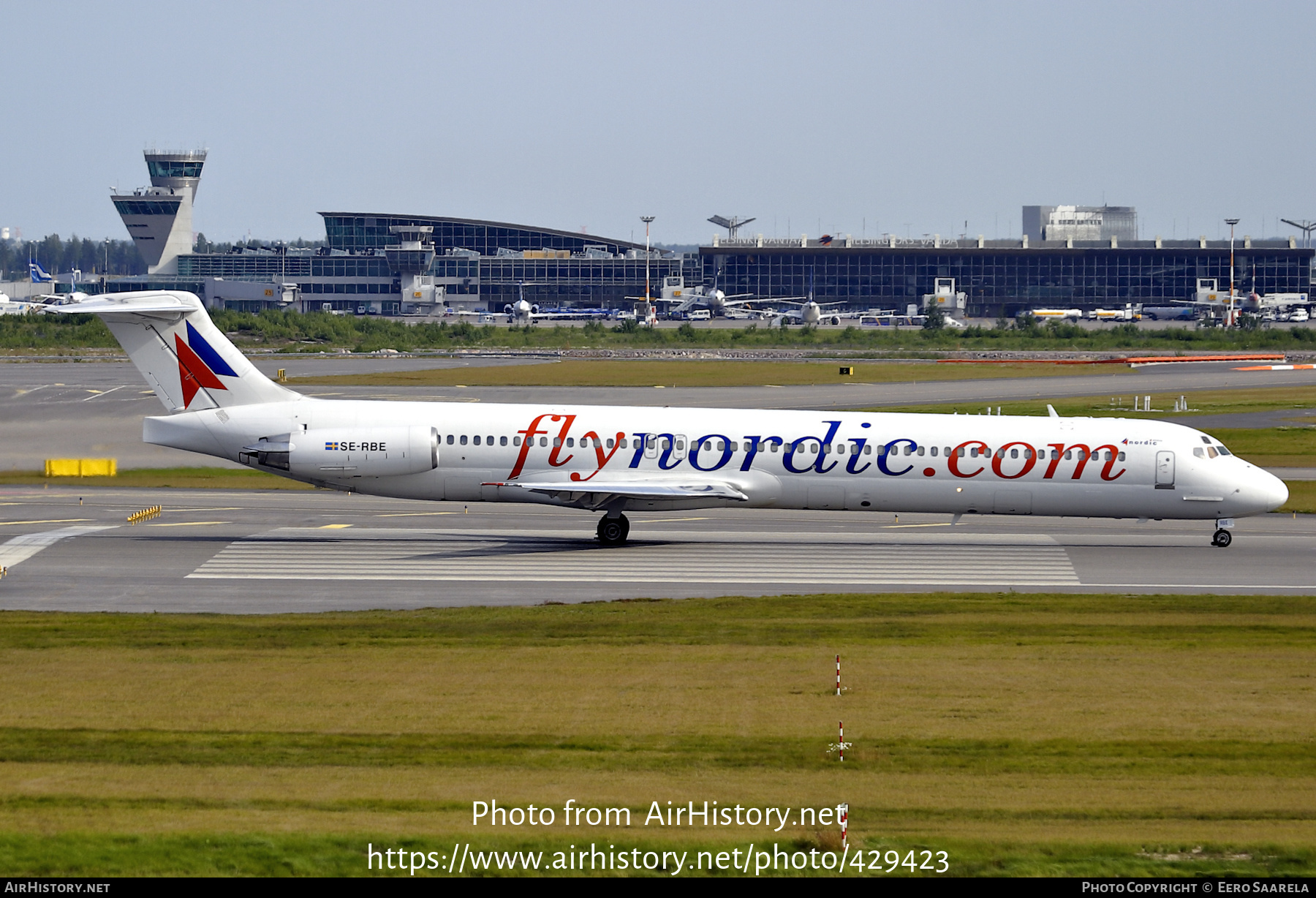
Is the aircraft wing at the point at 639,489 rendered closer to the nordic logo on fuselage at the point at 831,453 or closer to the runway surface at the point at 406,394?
the nordic logo on fuselage at the point at 831,453

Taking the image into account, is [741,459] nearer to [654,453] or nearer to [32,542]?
[654,453]

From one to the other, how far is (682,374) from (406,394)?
24.9 metres

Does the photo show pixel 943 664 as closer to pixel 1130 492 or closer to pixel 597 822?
pixel 597 822

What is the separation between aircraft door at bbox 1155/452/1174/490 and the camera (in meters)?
36.7

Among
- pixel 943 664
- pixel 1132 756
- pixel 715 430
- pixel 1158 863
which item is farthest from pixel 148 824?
pixel 715 430

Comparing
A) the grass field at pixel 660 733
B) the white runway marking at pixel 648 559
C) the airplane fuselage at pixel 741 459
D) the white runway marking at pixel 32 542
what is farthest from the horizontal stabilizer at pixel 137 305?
the grass field at pixel 660 733

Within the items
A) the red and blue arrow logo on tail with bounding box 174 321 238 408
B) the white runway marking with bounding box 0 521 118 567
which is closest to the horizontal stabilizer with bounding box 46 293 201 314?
the red and blue arrow logo on tail with bounding box 174 321 238 408

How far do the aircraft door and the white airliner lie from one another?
40 millimetres

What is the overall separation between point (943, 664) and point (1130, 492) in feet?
55.0

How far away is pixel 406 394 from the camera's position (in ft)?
251

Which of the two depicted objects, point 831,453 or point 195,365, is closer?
point 831,453

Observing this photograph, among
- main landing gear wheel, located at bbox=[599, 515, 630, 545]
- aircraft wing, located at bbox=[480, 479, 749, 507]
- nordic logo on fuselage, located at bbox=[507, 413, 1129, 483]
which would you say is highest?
nordic logo on fuselage, located at bbox=[507, 413, 1129, 483]

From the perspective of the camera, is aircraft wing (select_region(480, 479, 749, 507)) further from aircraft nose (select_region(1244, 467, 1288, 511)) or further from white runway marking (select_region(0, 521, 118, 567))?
aircraft nose (select_region(1244, 467, 1288, 511))

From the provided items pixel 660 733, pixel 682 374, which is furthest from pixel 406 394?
pixel 660 733
